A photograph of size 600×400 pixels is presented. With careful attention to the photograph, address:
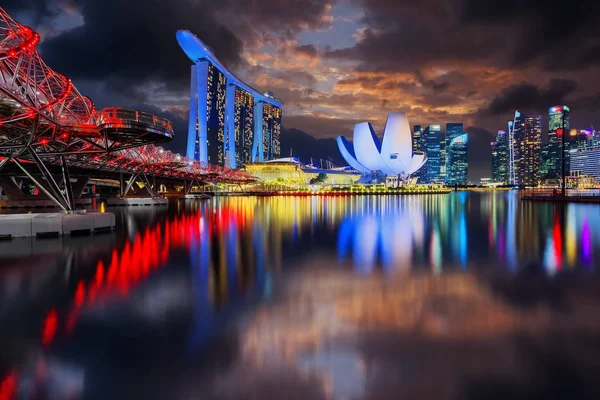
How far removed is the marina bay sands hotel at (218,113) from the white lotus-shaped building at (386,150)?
93.7 feet

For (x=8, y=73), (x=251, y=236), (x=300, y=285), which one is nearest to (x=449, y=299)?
(x=300, y=285)

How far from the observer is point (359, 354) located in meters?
3.49

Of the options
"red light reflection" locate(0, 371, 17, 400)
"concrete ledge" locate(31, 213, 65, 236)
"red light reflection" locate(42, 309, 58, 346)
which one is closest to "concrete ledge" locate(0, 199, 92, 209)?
"concrete ledge" locate(31, 213, 65, 236)

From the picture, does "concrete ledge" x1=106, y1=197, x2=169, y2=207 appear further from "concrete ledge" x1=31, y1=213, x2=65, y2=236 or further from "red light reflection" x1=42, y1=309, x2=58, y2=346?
"red light reflection" x1=42, y1=309, x2=58, y2=346

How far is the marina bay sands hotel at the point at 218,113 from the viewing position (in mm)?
79875

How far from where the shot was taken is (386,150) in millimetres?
75875

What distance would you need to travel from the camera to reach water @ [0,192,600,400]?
2996 mm

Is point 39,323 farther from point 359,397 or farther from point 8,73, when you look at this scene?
Result: point 8,73

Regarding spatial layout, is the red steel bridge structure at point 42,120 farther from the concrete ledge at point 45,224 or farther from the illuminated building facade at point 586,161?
the illuminated building facade at point 586,161

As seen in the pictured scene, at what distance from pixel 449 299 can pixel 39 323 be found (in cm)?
513

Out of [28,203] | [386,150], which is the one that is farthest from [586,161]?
[28,203]

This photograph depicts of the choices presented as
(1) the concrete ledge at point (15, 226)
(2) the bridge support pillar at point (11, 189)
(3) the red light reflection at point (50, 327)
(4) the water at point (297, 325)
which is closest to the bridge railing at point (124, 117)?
(1) the concrete ledge at point (15, 226)

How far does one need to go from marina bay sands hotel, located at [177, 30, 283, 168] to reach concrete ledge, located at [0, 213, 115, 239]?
64.9m

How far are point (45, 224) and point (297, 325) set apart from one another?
1087 centimetres
